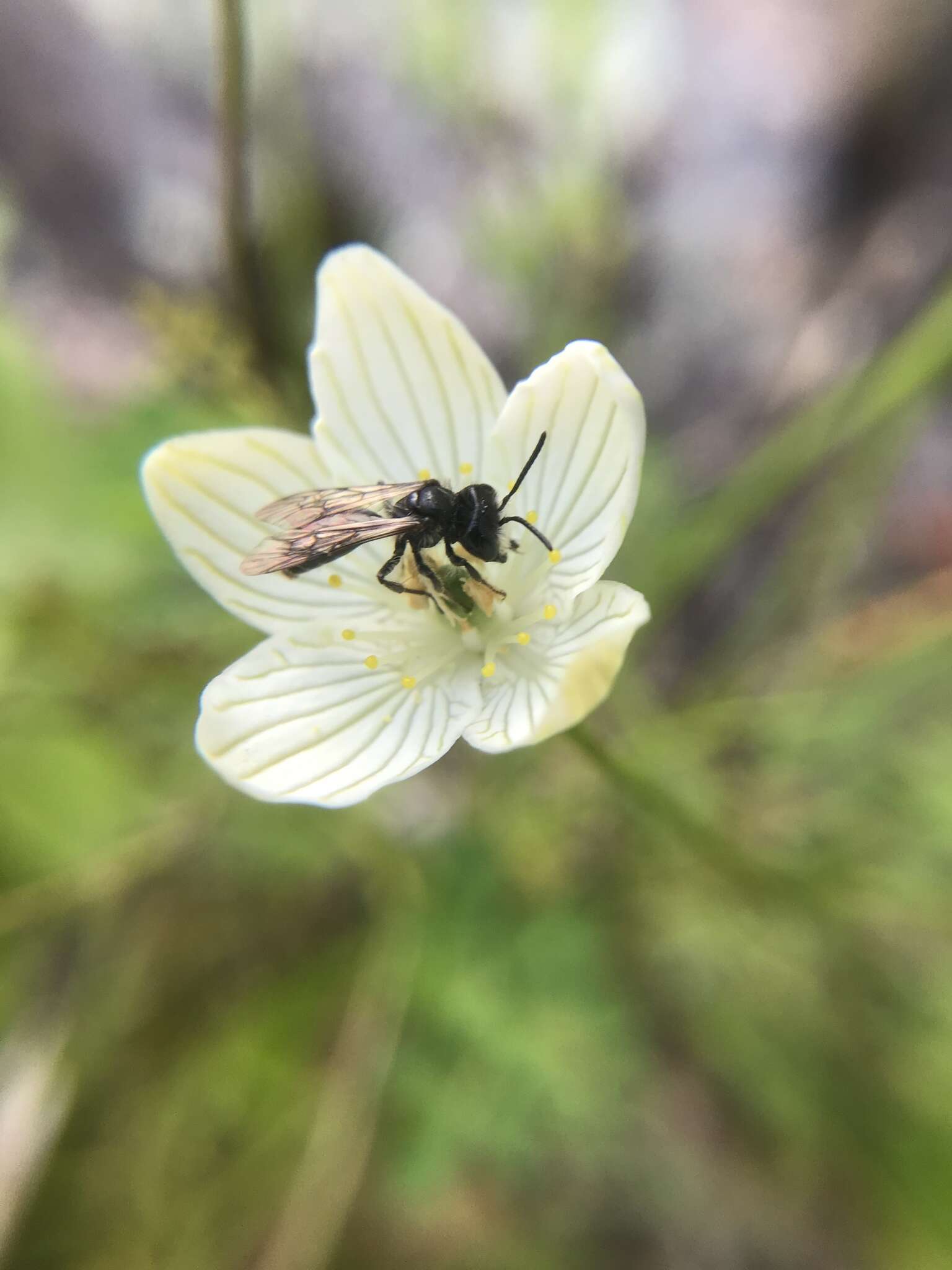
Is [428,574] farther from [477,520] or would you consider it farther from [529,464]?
[529,464]

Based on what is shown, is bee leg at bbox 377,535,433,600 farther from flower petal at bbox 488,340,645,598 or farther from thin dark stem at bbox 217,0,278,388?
thin dark stem at bbox 217,0,278,388

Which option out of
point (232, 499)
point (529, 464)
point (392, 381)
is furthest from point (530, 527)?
point (232, 499)

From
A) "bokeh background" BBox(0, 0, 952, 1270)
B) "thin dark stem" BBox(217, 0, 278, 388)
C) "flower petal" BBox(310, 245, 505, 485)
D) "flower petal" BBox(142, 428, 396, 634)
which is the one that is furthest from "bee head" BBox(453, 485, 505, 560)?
"thin dark stem" BBox(217, 0, 278, 388)

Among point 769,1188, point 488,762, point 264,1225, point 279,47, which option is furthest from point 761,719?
point 279,47

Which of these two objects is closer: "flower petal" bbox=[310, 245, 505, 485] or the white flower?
the white flower

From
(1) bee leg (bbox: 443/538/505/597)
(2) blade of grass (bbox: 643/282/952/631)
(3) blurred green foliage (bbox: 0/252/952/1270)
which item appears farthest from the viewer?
(3) blurred green foliage (bbox: 0/252/952/1270)

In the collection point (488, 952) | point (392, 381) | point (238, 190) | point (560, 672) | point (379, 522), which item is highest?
point (238, 190)

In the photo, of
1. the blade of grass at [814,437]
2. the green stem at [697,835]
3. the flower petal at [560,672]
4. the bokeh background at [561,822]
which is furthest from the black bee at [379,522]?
the blade of grass at [814,437]

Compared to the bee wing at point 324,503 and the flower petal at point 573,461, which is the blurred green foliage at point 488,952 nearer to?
the bee wing at point 324,503
